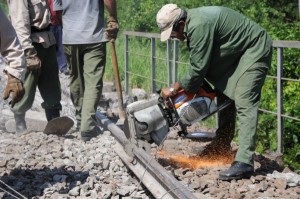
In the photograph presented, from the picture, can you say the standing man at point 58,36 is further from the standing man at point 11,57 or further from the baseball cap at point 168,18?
the standing man at point 11,57

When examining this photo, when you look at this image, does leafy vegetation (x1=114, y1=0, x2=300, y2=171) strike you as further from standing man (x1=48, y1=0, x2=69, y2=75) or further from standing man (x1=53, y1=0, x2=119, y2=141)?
standing man (x1=53, y1=0, x2=119, y2=141)

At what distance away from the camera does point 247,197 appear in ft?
17.9

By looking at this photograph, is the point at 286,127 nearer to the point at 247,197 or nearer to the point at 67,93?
the point at 247,197

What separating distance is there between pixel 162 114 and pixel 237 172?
0.99 m

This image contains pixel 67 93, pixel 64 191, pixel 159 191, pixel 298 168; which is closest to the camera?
pixel 159 191

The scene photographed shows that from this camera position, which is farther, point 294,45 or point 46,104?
point 46,104

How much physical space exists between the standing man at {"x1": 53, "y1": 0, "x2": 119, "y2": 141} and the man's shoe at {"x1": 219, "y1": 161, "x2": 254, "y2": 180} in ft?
8.58

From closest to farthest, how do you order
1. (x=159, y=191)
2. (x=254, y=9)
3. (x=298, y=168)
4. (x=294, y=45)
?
(x=159, y=191) → (x=294, y=45) → (x=298, y=168) → (x=254, y=9)

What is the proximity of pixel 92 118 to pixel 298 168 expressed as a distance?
2.60 m

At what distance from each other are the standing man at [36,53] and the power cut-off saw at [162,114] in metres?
2.18

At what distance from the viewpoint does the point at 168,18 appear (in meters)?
6.07

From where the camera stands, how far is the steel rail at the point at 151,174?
482cm

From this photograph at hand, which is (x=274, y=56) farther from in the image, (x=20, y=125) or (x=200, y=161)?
(x=20, y=125)

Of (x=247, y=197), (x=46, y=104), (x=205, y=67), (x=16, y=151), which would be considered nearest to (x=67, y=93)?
(x=46, y=104)
